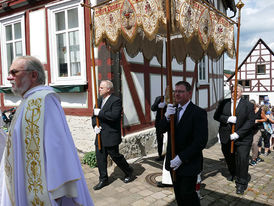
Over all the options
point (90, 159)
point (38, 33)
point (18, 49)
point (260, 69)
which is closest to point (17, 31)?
point (18, 49)

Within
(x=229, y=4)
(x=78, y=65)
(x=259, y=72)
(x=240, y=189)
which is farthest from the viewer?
(x=259, y=72)

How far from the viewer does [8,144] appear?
195 cm

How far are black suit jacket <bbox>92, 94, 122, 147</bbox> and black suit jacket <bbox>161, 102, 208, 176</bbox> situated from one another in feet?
5.04

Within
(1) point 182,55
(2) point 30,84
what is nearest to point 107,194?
(2) point 30,84

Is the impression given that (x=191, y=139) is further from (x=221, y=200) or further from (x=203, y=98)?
(x=203, y=98)

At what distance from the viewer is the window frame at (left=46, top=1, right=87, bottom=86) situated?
594cm

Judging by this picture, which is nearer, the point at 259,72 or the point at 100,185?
the point at 100,185

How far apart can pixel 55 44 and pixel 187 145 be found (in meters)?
5.17

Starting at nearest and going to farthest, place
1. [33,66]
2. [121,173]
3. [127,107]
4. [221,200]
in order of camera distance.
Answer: [33,66]
[221,200]
[121,173]
[127,107]

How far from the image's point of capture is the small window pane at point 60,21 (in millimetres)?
6421

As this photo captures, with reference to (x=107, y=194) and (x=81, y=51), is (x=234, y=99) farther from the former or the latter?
(x=81, y=51)

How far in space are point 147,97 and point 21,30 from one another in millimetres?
4614

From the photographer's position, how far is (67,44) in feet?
20.8

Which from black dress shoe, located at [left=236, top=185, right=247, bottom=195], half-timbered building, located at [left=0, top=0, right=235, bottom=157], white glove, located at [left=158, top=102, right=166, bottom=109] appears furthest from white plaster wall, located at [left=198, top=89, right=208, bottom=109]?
black dress shoe, located at [left=236, top=185, right=247, bottom=195]
